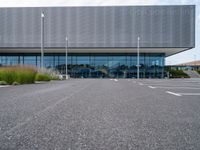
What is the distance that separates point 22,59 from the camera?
1896 inches

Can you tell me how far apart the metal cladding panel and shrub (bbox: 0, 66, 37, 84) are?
87.2ft

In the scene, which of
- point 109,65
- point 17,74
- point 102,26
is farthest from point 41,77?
point 109,65

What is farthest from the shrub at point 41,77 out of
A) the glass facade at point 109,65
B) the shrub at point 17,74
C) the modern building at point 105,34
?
the glass facade at point 109,65

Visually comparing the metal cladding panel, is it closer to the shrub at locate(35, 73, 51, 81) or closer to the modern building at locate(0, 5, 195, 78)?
the modern building at locate(0, 5, 195, 78)

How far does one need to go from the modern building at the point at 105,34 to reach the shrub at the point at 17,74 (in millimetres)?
26517

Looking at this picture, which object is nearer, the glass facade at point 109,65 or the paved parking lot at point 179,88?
the paved parking lot at point 179,88

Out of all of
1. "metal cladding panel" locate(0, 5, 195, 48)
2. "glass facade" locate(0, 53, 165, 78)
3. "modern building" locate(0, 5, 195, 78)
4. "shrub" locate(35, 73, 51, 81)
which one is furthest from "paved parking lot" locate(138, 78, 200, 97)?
"glass facade" locate(0, 53, 165, 78)

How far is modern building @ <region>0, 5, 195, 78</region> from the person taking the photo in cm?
4184

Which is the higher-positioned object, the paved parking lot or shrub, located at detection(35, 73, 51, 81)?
shrub, located at detection(35, 73, 51, 81)

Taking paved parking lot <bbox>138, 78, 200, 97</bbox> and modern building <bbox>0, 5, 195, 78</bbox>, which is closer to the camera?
paved parking lot <bbox>138, 78, 200, 97</bbox>

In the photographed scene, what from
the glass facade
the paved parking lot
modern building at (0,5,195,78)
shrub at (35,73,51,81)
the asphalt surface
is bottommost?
the paved parking lot

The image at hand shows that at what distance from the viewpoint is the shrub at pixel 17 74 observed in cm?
1471

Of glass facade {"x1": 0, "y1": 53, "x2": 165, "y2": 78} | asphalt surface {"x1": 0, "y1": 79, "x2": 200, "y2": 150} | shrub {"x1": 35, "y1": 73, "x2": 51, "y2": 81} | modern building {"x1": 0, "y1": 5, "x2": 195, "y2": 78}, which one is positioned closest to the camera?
asphalt surface {"x1": 0, "y1": 79, "x2": 200, "y2": 150}

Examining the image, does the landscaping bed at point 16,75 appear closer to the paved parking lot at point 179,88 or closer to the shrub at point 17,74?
the shrub at point 17,74
